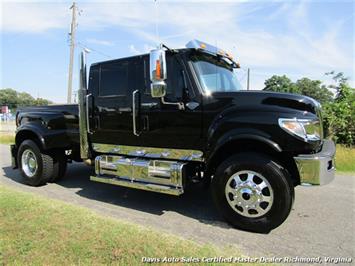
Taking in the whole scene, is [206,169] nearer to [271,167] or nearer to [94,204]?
[271,167]

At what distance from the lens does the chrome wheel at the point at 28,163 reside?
Result: 6.34 m

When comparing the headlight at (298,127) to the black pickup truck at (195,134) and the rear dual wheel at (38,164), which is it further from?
the rear dual wheel at (38,164)

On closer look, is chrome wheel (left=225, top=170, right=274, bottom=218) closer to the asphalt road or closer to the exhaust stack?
the asphalt road

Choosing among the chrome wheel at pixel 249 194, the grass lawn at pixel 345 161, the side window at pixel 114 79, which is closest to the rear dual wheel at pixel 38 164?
the side window at pixel 114 79

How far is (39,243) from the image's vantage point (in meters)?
3.28

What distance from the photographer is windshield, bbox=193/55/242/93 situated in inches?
175

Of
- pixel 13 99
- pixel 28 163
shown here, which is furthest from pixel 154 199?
pixel 13 99

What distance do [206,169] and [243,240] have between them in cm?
106

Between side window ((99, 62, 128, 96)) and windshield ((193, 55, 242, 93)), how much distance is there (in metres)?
1.25

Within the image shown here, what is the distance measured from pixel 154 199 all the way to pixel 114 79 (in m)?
2.08

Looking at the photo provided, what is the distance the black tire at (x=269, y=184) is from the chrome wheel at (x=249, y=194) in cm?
2

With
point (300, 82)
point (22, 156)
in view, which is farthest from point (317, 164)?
point (300, 82)

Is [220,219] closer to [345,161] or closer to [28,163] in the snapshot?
[28,163]

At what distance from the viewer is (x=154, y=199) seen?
528 centimetres
